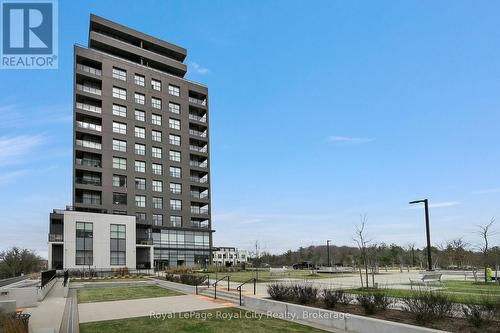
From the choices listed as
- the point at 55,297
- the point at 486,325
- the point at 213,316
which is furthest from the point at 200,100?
the point at 486,325

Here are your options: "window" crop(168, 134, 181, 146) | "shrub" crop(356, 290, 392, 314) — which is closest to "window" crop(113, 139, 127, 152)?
"window" crop(168, 134, 181, 146)

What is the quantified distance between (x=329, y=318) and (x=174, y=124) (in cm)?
7116

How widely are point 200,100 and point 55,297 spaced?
216 feet

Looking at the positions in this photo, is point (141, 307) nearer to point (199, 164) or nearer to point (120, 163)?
point (120, 163)

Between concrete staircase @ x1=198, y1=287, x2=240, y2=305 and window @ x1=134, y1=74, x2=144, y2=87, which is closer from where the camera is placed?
concrete staircase @ x1=198, y1=287, x2=240, y2=305

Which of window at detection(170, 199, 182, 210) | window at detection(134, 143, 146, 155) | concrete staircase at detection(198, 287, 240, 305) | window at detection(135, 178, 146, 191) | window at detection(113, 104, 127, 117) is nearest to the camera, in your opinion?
concrete staircase at detection(198, 287, 240, 305)

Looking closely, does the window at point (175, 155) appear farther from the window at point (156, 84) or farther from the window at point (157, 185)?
the window at point (156, 84)

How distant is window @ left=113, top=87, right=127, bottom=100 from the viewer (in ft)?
242

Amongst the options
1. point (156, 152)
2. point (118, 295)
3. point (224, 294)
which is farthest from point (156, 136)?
point (224, 294)

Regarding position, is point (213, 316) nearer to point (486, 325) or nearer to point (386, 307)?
point (386, 307)

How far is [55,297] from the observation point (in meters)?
25.2

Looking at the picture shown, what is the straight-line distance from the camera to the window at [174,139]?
261ft

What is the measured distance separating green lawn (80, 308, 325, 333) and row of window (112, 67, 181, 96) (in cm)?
6669

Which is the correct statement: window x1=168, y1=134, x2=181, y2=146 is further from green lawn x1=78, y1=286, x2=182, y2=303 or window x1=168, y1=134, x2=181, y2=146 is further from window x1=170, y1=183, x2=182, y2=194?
green lawn x1=78, y1=286, x2=182, y2=303
